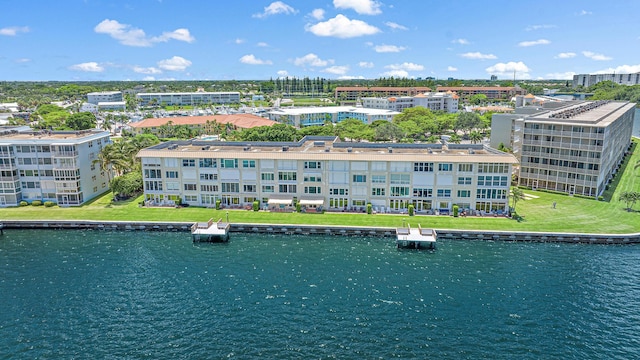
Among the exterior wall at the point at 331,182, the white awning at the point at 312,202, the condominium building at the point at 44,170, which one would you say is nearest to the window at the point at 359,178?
the exterior wall at the point at 331,182

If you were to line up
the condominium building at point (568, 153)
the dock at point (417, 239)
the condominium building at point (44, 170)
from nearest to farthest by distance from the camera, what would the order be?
the dock at point (417, 239) < the condominium building at point (44, 170) < the condominium building at point (568, 153)

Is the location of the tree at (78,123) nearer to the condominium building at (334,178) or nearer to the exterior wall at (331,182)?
the condominium building at (334,178)

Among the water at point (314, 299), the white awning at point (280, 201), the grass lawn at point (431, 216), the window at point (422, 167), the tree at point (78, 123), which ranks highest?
the tree at point (78, 123)

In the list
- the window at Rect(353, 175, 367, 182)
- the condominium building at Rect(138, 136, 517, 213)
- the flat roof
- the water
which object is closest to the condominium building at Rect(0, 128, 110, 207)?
the flat roof

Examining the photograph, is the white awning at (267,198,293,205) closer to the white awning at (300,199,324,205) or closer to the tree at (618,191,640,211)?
the white awning at (300,199,324,205)

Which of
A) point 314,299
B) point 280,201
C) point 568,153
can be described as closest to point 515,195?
point 568,153

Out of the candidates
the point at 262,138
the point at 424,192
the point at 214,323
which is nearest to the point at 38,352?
the point at 214,323

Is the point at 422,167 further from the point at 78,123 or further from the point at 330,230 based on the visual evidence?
the point at 78,123

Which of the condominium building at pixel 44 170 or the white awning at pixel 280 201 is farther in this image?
the condominium building at pixel 44 170

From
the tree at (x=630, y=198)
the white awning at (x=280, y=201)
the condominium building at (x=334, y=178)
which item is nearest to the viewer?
the condominium building at (x=334, y=178)
